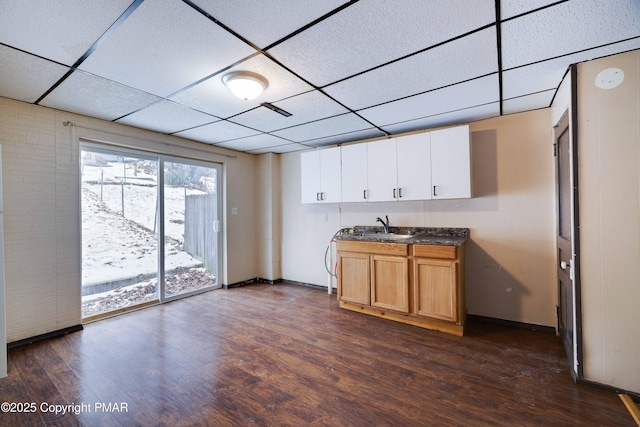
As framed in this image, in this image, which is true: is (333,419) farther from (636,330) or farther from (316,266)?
(316,266)

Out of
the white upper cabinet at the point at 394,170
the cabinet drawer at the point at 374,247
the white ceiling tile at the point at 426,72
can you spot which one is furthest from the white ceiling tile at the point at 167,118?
the cabinet drawer at the point at 374,247

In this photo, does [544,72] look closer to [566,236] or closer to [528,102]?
[528,102]

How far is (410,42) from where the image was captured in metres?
1.77

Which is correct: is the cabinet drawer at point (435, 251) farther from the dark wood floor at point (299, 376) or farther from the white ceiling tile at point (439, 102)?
the white ceiling tile at point (439, 102)

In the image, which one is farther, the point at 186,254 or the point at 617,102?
the point at 186,254

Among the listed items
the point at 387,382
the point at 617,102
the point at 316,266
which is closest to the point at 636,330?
the point at 617,102

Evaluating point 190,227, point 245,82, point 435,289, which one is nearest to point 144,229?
point 190,227

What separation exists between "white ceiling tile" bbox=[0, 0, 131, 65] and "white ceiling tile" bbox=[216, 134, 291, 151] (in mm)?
2246

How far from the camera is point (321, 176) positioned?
4191mm

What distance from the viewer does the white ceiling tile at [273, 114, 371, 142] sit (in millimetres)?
3275

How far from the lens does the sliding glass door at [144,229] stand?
3.32m

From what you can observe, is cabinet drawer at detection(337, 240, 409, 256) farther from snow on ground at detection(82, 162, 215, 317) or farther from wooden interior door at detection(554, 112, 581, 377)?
snow on ground at detection(82, 162, 215, 317)

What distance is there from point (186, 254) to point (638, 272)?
4785 mm

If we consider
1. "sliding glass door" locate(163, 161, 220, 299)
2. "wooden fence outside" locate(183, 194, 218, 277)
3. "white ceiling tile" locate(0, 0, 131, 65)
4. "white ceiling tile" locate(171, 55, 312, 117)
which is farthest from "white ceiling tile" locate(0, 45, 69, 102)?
"wooden fence outside" locate(183, 194, 218, 277)
